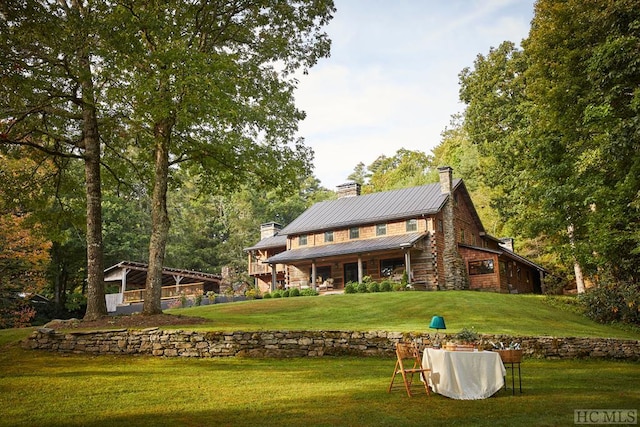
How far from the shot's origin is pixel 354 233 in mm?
31797

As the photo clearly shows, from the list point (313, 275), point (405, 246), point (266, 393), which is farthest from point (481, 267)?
point (266, 393)

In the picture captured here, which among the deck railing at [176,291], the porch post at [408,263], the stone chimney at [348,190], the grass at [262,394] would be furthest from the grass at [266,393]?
the stone chimney at [348,190]

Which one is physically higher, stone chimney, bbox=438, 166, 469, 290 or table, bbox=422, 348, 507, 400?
stone chimney, bbox=438, 166, 469, 290

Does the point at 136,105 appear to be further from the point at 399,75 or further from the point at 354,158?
the point at 354,158

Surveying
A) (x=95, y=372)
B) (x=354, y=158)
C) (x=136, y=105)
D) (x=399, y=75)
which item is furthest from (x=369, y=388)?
(x=354, y=158)

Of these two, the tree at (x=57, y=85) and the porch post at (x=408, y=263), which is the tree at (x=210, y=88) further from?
the porch post at (x=408, y=263)

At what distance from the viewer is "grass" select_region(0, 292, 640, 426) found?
677 centimetres

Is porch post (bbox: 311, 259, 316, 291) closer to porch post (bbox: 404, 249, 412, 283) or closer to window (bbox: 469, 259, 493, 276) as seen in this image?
porch post (bbox: 404, 249, 412, 283)

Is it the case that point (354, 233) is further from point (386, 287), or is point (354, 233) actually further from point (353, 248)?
point (386, 287)

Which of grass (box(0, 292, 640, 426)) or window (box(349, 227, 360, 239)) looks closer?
grass (box(0, 292, 640, 426))

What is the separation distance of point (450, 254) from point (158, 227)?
761 inches

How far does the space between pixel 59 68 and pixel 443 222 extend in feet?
72.6

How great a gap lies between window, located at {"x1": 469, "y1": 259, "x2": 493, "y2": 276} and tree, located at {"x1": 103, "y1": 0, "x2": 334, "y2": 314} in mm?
16020

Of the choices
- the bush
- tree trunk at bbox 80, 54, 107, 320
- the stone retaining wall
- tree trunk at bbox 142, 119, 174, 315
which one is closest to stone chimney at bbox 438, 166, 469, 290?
the bush
